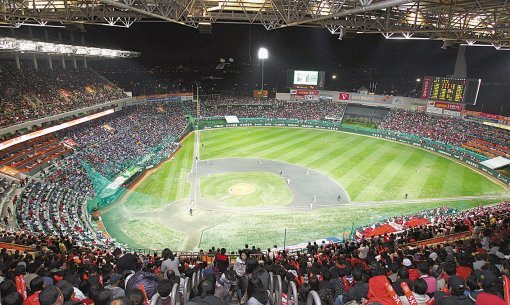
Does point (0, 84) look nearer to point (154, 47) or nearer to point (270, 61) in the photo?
point (154, 47)

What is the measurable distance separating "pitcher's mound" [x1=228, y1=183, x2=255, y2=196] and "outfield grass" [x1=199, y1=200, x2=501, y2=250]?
3826 mm

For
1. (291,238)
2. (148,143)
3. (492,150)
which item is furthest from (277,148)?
(492,150)

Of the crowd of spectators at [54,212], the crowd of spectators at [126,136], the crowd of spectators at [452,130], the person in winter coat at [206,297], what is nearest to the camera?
the person in winter coat at [206,297]

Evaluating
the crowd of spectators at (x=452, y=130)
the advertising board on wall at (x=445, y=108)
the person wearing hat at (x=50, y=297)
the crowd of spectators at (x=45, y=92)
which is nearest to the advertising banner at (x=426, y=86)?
the advertising board on wall at (x=445, y=108)

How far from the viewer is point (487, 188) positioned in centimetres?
3138

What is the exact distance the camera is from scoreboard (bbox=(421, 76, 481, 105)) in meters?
42.5

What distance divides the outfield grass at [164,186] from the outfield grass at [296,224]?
6128 millimetres

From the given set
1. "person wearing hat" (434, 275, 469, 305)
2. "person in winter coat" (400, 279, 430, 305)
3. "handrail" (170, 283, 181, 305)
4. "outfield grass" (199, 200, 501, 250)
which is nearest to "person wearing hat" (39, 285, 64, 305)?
"handrail" (170, 283, 181, 305)

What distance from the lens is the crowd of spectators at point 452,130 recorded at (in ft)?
131

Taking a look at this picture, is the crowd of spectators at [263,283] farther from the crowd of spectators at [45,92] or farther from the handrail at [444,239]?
the crowd of spectators at [45,92]

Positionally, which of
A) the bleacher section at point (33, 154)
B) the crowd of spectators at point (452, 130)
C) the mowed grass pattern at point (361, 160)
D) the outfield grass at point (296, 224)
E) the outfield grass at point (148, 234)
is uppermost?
the crowd of spectators at point (452, 130)

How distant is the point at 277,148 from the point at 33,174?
1037 inches

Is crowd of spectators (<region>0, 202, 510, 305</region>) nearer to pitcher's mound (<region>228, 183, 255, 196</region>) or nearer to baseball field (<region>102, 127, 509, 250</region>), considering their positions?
baseball field (<region>102, 127, 509, 250</region>)

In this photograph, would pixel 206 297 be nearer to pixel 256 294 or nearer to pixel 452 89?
pixel 256 294
